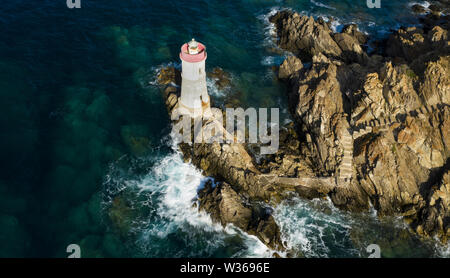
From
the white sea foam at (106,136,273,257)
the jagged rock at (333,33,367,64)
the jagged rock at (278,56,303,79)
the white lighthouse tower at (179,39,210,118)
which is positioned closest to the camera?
the white sea foam at (106,136,273,257)

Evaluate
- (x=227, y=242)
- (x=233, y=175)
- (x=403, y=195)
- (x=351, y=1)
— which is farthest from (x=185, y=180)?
(x=351, y=1)

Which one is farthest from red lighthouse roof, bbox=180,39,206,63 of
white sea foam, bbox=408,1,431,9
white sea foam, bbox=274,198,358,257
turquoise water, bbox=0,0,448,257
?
white sea foam, bbox=408,1,431,9

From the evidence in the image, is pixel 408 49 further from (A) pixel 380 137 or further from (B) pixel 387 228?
(B) pixel 387 228

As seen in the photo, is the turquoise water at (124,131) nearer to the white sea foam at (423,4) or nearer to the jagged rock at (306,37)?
the jagged rock at (306,37)

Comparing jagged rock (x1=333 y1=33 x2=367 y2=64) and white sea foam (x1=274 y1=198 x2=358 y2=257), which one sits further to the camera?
jagged rock (x1=333 y1=33 x2=367 y2=64)

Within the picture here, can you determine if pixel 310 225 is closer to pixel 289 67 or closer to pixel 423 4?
pixel 289 67

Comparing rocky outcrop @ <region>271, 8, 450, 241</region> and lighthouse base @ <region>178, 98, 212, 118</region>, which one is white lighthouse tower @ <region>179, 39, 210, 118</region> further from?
rocky outcrop @ <region>271, 8, 450, 241</region>
